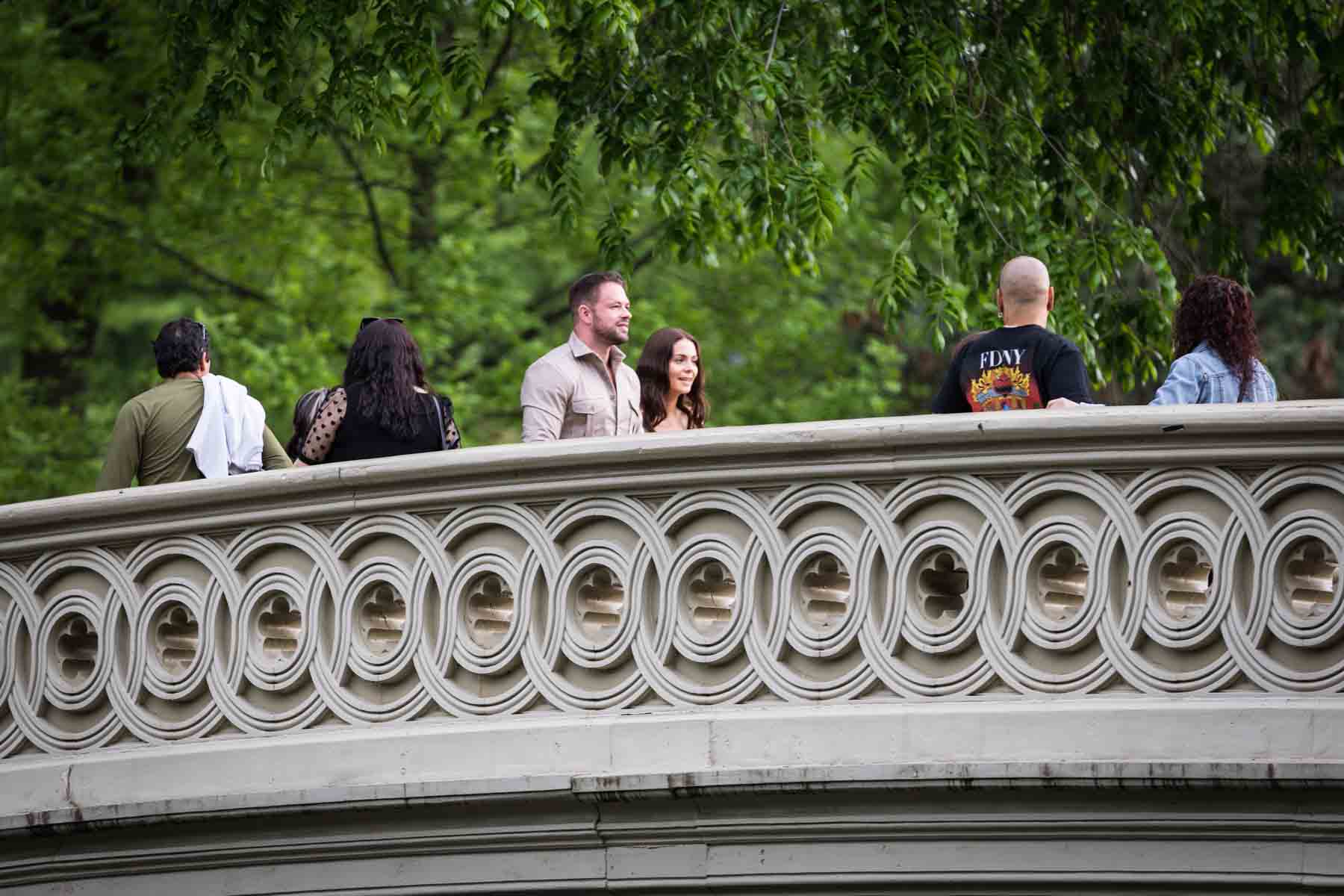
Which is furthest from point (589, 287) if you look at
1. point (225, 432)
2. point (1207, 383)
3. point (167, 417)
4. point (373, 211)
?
point (373, 211)

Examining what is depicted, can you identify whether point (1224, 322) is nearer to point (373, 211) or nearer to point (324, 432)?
point (324, 432)

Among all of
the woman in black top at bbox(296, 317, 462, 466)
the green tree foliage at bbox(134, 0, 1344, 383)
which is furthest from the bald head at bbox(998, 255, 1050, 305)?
the green tree foliage at bbox(134, 0, 1344, 383)

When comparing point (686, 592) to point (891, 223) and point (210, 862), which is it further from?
point (891, 223)

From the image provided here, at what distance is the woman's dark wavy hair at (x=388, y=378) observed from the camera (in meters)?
8.55

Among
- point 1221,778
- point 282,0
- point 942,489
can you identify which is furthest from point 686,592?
point 282,0

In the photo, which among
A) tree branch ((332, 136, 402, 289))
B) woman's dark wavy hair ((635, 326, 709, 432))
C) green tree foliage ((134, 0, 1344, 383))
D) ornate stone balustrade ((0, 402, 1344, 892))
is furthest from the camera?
tree branch ((332, 136, 402, 289))

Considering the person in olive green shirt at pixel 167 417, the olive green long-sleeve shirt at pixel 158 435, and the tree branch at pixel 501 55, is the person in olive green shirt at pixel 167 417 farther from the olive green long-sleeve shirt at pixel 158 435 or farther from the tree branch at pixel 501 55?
the tree branch at pixel 501 55

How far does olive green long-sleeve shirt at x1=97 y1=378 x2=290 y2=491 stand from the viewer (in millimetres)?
9102

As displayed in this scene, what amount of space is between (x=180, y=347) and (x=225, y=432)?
37 centimetres

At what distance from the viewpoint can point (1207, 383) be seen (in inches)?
314

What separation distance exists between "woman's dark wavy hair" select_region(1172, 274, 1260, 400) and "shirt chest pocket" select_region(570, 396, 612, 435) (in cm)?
226

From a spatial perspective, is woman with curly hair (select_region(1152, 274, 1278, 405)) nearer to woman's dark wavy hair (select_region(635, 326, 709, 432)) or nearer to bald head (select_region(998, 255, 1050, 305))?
bald head (select_region(998, 255, 1050, 305))

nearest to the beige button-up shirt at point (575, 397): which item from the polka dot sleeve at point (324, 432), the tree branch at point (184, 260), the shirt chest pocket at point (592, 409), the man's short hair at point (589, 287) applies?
the shirt chest pocket at point (592, 409)

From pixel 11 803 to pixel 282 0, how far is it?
5384 millimetres
